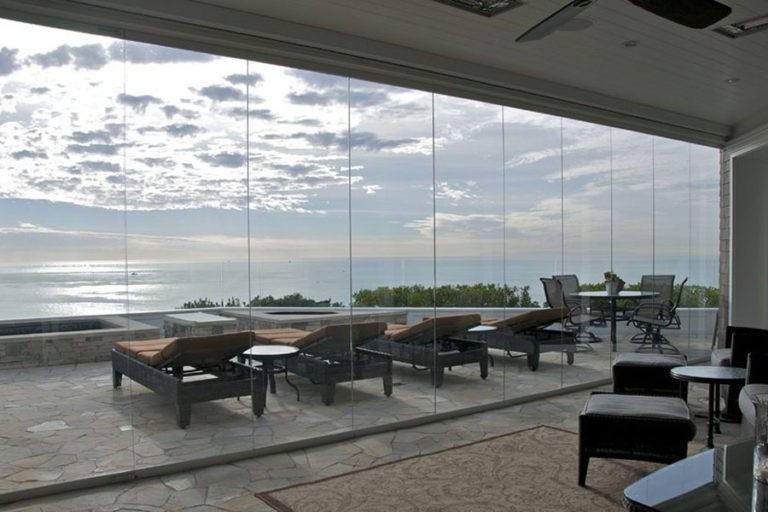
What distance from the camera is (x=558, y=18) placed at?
123 inches

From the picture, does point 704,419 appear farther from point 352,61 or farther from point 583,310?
point 352,61

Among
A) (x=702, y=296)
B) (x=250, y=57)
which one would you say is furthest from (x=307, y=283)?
(x=702, y=296)

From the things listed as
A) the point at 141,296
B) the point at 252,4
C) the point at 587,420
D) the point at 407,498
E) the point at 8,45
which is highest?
the point at 252,4

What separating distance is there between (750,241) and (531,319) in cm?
407

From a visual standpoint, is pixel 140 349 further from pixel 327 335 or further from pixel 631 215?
pixel 631 215

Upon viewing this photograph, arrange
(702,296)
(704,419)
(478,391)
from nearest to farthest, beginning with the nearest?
(704,419) → (478,391) → (702,296)

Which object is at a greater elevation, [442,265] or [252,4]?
[252,4]

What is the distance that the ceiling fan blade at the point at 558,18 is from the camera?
Result: 9.62 ft

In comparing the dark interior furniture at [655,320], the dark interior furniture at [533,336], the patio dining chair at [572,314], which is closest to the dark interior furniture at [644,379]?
the dark interior furniture at [533,336]

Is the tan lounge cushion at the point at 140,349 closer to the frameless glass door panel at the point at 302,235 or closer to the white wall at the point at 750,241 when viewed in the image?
the frameless glass door panel at the point at 302,235

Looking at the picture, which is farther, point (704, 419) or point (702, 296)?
point (702, 296)

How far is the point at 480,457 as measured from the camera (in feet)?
15.1

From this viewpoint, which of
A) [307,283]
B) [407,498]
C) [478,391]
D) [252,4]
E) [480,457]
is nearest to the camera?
[407,498]

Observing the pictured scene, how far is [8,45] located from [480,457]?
3989 millimetres
